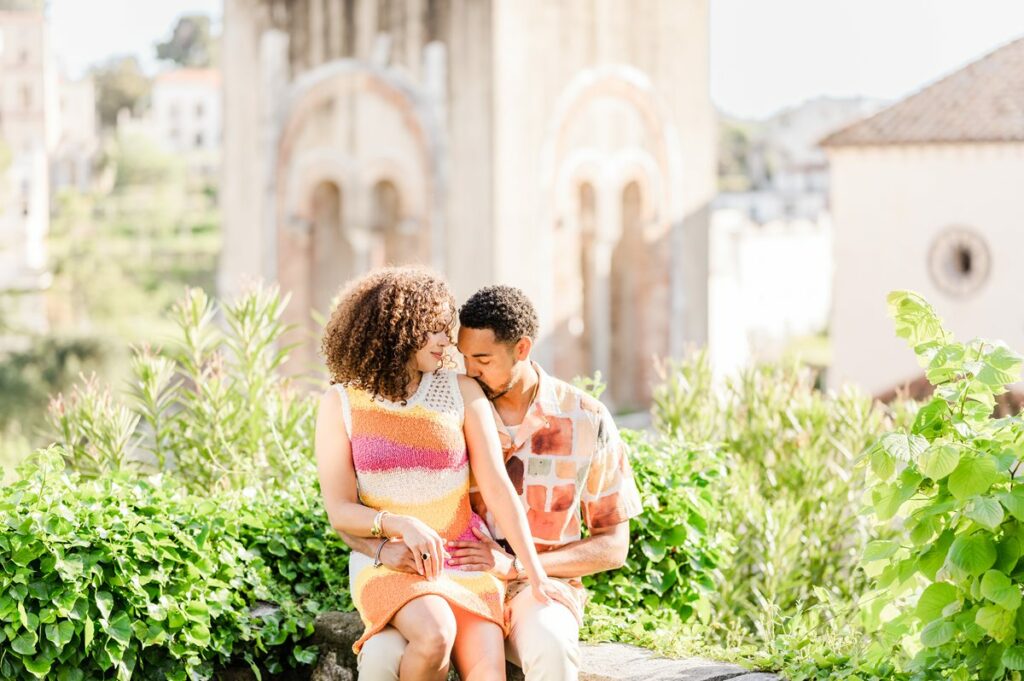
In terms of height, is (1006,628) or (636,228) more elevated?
(636,228)

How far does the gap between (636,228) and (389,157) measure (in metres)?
3.07

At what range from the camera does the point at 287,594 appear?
15.1 feet

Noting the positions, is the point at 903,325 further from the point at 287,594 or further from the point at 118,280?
the point at 118,280

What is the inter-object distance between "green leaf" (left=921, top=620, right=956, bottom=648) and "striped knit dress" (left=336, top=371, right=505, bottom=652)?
43.0 inches

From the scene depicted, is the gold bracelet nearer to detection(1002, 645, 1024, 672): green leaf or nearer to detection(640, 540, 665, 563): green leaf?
detection(640, 540, 665, 563): green leaf

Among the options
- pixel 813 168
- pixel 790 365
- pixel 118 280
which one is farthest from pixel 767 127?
pixel 790 365

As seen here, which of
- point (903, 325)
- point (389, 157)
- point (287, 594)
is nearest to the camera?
point (903, 325)

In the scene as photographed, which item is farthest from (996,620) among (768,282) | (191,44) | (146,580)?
(191,44)

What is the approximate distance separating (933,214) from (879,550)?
13141 millimetres

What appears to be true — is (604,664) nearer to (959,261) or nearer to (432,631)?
(432,631)

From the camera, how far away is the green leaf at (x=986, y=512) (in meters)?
3.30

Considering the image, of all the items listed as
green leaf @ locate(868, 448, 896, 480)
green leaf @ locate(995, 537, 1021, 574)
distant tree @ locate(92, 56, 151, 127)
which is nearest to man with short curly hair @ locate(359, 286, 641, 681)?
green leaf @ locate(868, 448, 896, 480)

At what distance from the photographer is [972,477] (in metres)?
3.43

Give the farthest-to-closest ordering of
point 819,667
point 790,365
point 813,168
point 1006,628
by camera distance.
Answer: point 813,168 → point 790,365 → point 819,667 → point 1006,628
